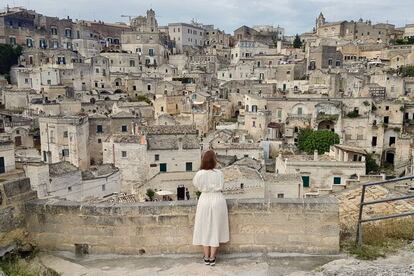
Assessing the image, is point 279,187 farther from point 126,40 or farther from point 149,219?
point 126,40

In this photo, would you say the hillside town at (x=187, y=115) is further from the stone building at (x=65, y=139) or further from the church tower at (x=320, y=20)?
the church tower at (x=320, y=20)

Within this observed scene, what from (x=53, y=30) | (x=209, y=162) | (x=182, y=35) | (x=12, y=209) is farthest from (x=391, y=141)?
(x=53, y=30)

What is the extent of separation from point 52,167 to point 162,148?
7.84 metres

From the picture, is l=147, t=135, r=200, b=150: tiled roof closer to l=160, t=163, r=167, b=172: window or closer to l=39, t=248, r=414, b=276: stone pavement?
l=160, t=163, r=167, b=172: window

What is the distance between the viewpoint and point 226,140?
3469cm

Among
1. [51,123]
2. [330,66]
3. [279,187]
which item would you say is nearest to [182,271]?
[279,187]

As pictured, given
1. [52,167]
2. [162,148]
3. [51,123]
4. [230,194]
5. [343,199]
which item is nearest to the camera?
[343,199]

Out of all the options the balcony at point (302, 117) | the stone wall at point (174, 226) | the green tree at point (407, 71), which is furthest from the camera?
the green tree at point (407, 71)

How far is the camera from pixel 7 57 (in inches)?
2303

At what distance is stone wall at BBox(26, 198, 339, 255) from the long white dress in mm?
391

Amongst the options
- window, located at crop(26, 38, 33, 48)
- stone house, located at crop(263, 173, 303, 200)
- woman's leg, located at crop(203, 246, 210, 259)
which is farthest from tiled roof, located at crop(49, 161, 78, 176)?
window, located at crop(26, 38, 33, 48)

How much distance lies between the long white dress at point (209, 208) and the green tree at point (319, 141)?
32.5m

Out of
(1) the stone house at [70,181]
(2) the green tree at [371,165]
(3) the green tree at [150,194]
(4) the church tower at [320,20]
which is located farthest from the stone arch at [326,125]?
(4) the church tower at [320,20]

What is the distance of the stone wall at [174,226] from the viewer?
5727mm
